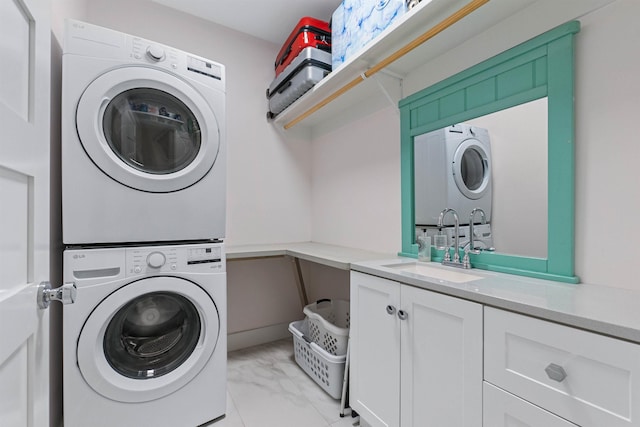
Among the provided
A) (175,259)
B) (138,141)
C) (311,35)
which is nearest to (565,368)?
(175,259)

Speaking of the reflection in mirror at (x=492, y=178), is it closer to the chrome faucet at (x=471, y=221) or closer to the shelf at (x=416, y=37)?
the chrome faucet at (x=471, y=221)

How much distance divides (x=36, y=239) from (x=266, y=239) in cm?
189

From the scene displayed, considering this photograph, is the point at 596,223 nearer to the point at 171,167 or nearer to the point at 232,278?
the point at 171,167

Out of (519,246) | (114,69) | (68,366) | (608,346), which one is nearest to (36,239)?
(68,366)

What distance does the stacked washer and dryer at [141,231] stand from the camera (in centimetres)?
121

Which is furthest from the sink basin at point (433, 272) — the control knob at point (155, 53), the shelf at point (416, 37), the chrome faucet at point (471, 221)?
the control knob at point (155, 53)

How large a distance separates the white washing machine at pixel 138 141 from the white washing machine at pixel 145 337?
119 mm

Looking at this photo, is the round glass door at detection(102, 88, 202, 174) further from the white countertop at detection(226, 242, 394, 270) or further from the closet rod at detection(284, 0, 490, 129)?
the closet rod at detection(284, 0, 490, 129)

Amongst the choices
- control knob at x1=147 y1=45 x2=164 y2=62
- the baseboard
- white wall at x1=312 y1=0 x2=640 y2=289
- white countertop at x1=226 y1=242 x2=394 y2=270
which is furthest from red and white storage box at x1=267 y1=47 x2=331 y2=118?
the baseboard

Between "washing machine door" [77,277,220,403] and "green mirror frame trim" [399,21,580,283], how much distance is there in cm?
141

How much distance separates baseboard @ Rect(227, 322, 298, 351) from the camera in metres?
2.36

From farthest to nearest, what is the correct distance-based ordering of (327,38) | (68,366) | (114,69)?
(327,38) < (114,69) < (68,366)

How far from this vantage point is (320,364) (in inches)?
69.5

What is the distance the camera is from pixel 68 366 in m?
1.17
